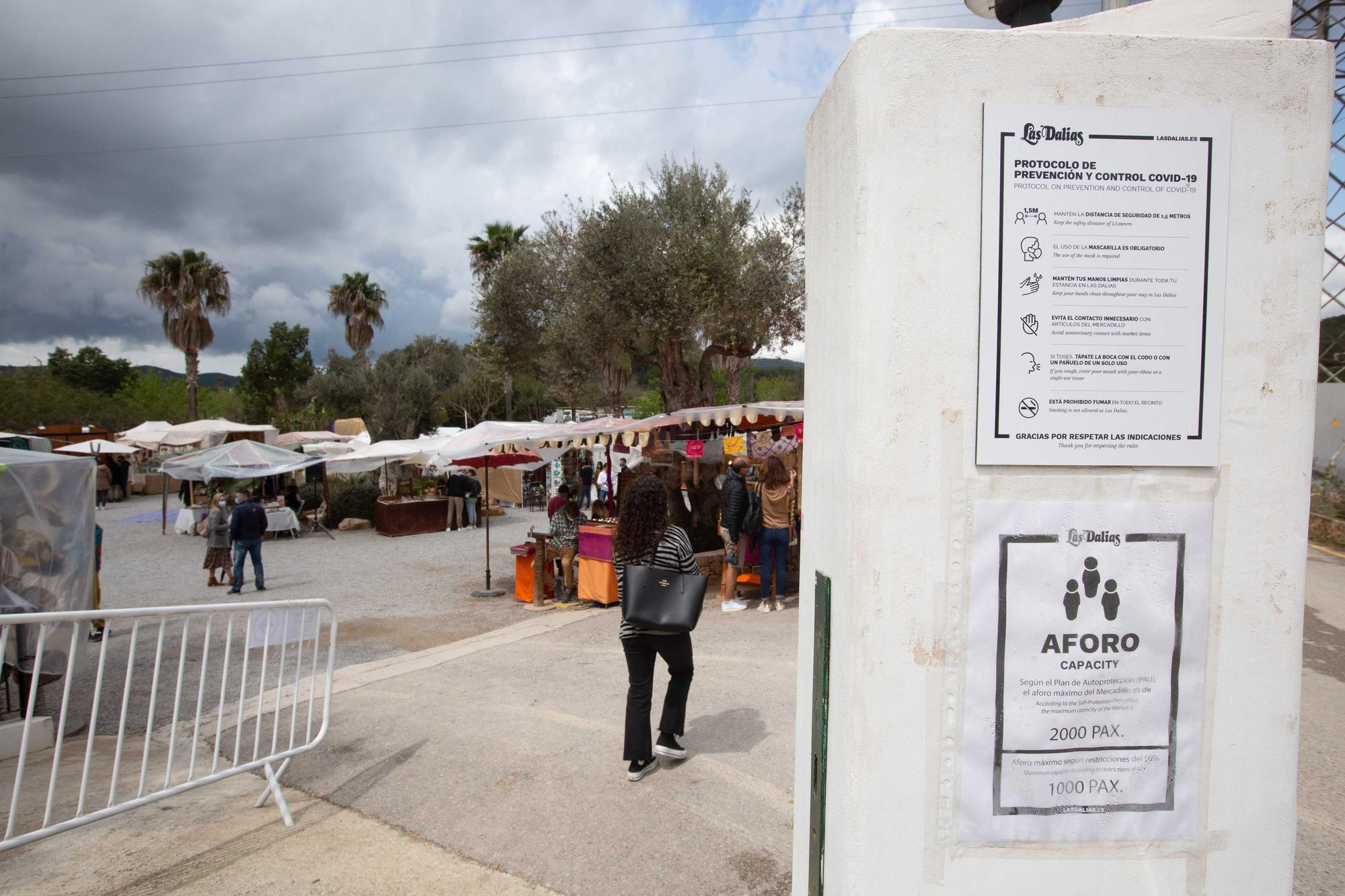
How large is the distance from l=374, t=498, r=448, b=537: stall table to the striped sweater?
15.7 metres

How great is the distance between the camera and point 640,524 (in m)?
4.42

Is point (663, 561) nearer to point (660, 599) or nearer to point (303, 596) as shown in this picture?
point (660, 599)

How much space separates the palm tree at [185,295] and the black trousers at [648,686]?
38.8 meters

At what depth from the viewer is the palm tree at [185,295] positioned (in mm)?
34969

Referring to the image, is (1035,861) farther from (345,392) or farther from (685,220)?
(345,392)

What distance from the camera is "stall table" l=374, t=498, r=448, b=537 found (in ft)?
61.2

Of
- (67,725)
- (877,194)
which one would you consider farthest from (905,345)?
(67,725)

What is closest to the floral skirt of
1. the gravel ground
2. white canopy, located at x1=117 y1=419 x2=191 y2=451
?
the gravel ground

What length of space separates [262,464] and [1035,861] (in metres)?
18.3

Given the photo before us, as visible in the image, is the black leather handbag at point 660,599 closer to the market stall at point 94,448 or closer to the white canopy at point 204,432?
the market stall at point 94,448

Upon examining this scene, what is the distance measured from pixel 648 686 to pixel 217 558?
11.0 metres

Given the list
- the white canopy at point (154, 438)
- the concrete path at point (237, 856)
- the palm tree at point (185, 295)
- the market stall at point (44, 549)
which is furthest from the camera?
the palm tree at point (185, 295)

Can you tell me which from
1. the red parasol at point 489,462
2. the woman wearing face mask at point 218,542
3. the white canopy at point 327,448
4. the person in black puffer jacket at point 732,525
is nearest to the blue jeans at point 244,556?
the woman wearing face mask at point 218,542

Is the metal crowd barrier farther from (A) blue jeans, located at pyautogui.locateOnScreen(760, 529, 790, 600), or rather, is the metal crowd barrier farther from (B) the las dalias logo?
(A) blue jeans, located at pyautogui.locateOnScreen(760, 529, 790, 600)
